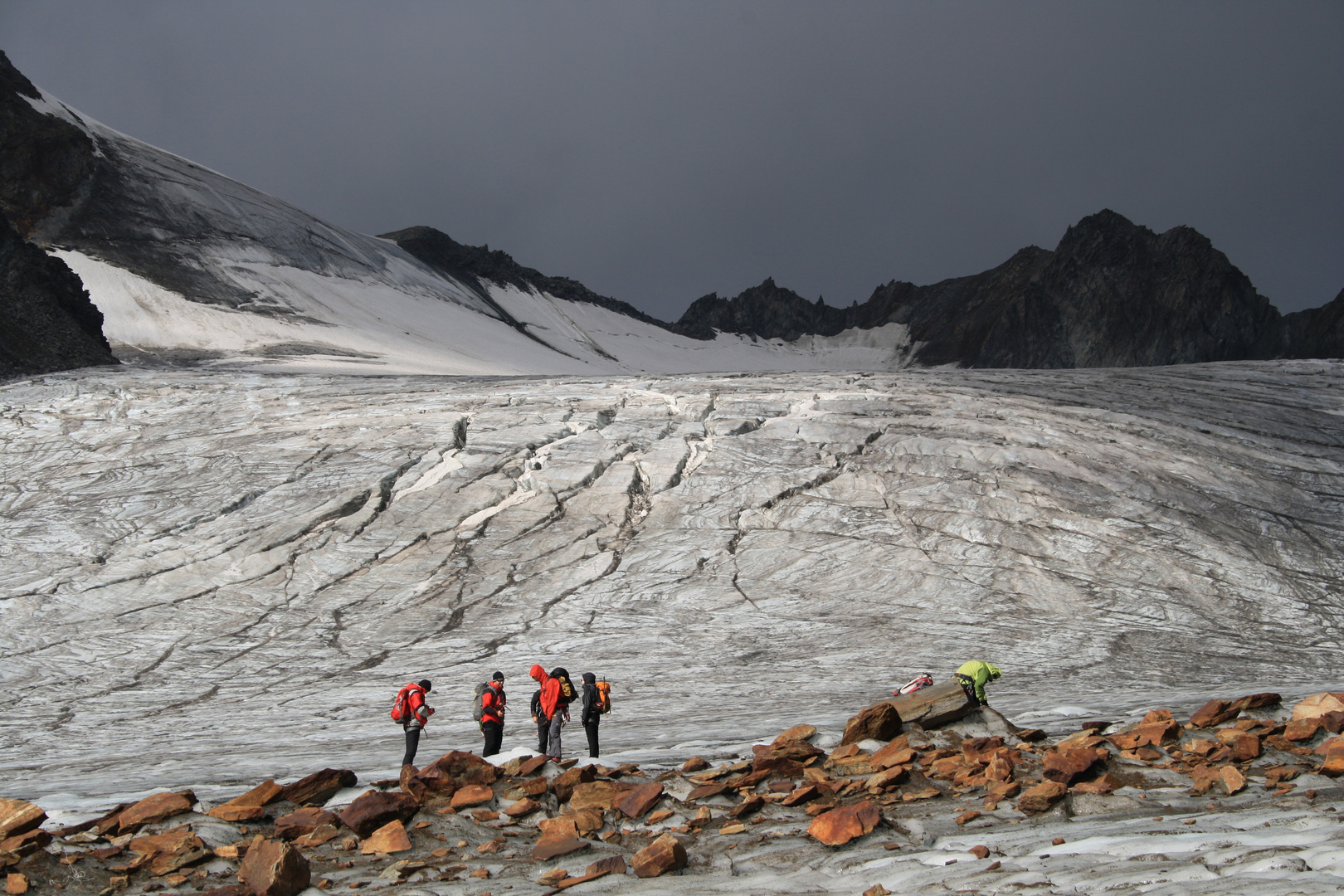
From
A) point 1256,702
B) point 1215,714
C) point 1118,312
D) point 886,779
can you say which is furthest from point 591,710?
point 1118,312

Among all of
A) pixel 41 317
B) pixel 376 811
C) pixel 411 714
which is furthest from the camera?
pixel 41 317

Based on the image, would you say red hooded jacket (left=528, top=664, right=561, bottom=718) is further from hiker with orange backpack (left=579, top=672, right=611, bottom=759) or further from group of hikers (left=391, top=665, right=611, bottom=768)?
hiker with orange backpack (left=579, top=672, right=611, bottom=759)

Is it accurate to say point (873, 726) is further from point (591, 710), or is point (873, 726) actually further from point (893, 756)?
point (591, 710)

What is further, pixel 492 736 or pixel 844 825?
pixel 492 736

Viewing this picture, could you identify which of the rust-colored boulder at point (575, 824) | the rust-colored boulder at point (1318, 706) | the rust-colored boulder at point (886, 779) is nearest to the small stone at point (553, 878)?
the rust-colored boulder at point (575, 824)

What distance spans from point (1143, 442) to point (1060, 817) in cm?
1976

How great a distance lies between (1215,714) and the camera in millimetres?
8391

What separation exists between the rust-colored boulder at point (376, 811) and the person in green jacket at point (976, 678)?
5.60m

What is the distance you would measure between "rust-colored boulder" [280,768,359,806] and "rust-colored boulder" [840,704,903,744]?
4.78 metres

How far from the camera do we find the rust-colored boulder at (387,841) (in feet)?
20.9

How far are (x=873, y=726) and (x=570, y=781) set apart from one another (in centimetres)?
302

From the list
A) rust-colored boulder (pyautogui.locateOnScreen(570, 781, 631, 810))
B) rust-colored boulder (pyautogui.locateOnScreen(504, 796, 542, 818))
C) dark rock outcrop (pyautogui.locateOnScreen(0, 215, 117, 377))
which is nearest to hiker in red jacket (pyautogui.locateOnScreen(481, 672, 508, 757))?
rust-colored boulder (pyautogui.locateOnScreen(504, 796, 542, 818))

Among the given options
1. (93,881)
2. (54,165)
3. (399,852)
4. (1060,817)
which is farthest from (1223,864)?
(54,165)

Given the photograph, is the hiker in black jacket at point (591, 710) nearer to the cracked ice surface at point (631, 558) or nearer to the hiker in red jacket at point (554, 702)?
the hiker in red jacket at point (554, 702)
